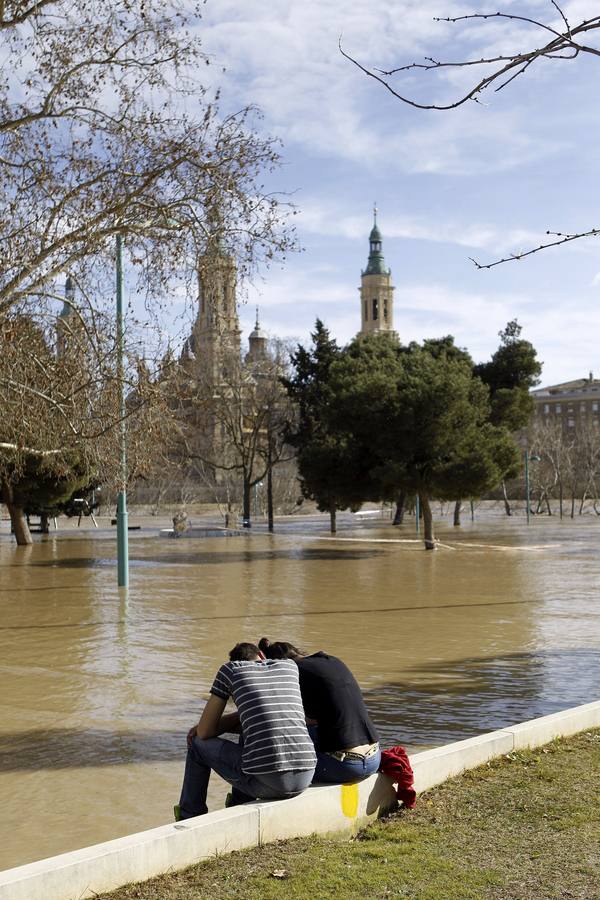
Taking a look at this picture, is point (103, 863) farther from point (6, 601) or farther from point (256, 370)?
point (256, 370)

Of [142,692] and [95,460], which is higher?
[95,460]

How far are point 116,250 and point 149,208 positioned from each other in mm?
924

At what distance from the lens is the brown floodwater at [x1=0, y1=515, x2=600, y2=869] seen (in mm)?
7379

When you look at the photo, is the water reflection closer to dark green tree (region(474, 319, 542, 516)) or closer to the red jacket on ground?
the red jacket on ground

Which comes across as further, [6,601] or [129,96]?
[6,601]

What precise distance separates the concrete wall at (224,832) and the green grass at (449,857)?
0.22 ft

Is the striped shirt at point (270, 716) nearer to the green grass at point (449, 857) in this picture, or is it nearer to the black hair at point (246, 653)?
the black hair at point (246, 653)

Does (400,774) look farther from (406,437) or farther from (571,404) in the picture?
(571,404)

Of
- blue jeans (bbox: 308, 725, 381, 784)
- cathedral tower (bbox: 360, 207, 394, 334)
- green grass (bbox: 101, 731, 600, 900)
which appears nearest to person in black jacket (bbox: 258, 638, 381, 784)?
blue jeans (bbox: 308, 725, 381, 784)

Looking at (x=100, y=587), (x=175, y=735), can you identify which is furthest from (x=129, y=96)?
(x=100, y=587)

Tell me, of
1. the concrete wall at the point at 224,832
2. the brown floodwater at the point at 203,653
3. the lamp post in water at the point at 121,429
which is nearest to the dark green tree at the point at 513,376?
the brown floodwater at the point at 203,653

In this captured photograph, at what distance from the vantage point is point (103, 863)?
4598 millimetres

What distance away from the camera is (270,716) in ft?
18.0

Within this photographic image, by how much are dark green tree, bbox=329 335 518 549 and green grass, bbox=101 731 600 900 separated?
91.2 feet
